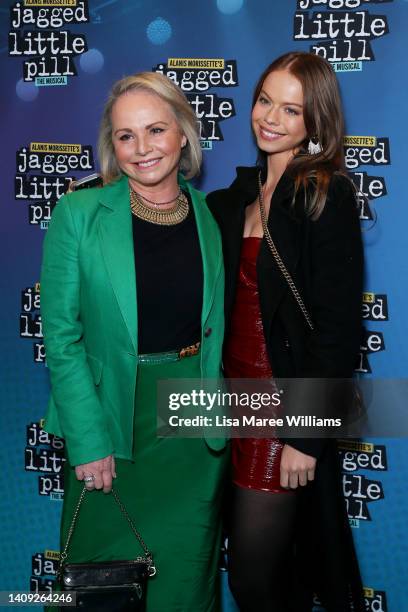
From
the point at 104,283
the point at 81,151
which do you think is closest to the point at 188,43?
the point at 81,151

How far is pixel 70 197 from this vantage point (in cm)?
197

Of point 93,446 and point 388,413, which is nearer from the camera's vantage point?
point 93,446

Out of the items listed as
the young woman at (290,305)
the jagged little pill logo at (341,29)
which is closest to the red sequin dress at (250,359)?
the young woman at (290,305)

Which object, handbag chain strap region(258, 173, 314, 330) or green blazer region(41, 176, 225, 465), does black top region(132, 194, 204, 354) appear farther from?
handbag chain strap region(258, 173, 314, 330)

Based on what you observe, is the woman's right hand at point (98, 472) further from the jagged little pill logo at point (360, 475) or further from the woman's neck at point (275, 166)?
the jagged little pill logo at point (360, 475)

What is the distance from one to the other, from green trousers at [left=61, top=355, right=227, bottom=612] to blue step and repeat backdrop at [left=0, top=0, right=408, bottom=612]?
736mm

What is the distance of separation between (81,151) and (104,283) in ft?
3.17

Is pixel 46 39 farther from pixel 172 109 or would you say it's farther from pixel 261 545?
pixel 261 545

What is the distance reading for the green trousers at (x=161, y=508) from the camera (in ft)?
6.84

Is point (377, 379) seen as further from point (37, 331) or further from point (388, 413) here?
point (37, 331)

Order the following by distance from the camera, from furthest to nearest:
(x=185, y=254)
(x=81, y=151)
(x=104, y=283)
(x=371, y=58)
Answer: (x=81, y=151), (x=371, y=58), (x=185, y=254), (x=104, y=283)

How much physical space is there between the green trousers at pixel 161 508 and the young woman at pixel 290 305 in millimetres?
100

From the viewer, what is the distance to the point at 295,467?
208 centimetres

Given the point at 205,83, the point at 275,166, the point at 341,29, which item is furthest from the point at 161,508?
the point at 341,29
